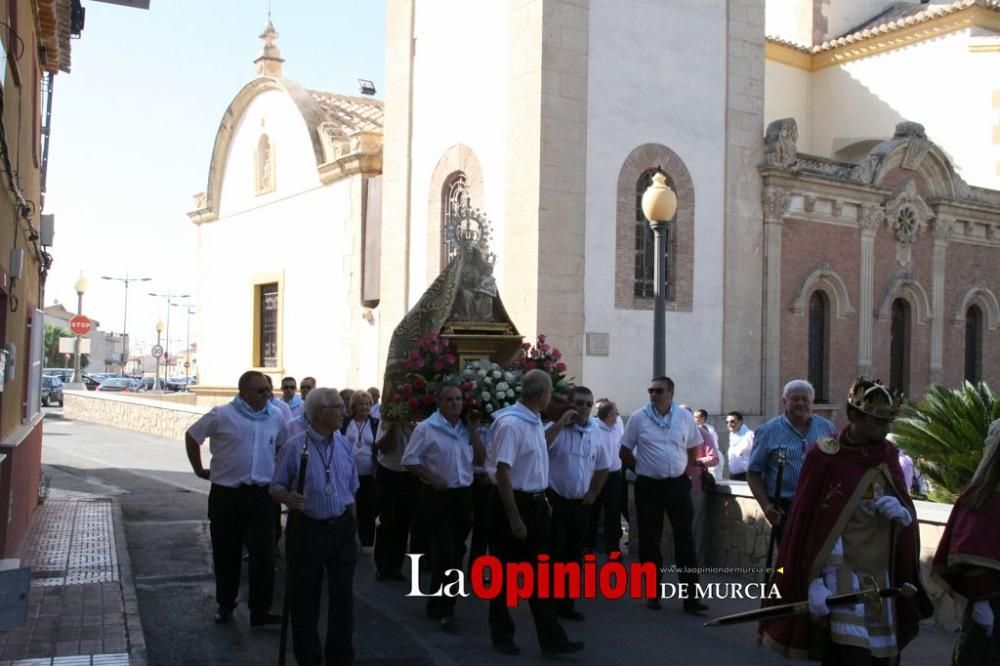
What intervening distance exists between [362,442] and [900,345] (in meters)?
15.1

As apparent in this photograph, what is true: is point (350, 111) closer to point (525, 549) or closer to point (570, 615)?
point (570, 615)

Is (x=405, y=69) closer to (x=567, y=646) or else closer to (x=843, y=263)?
(x=843, y=263)

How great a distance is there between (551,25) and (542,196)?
2.73 meters

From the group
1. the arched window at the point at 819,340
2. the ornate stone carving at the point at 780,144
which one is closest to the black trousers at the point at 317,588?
the ornate stone carving at the point at 780,144

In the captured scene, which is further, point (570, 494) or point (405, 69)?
point (405, 69)

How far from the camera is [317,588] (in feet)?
22.0

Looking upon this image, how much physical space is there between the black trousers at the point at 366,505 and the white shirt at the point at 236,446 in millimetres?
2567

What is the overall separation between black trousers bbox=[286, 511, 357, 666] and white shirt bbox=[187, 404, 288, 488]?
1.49 metres

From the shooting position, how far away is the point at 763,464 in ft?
24.3

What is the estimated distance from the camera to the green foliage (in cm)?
1012

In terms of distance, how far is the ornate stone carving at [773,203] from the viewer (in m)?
19.9

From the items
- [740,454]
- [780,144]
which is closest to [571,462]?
[740,454]

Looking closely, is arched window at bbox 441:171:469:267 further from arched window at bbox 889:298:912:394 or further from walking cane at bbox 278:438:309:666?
walking cane at bbox 278:438:309:666

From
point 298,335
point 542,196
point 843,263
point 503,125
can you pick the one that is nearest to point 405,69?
point 503,125
